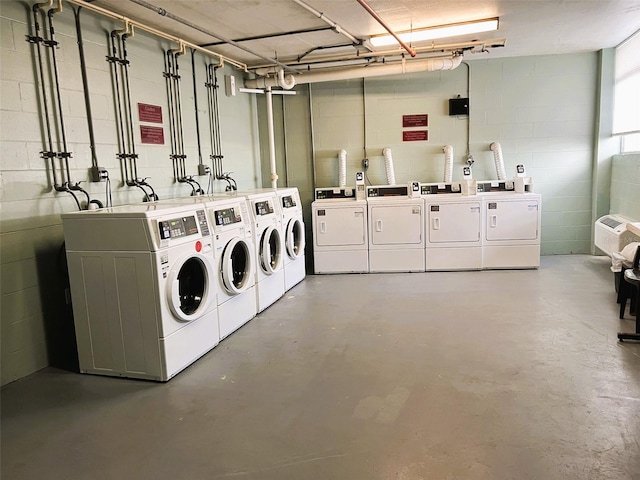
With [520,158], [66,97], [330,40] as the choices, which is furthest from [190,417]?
[520,158]

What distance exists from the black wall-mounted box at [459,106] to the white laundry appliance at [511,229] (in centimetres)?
134

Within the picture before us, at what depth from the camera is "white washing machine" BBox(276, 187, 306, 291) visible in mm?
5508

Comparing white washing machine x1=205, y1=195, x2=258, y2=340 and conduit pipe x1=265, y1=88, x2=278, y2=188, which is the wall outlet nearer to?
white washing machine x1=205, y1=195, x2=258, y2=340

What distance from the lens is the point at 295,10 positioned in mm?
4352

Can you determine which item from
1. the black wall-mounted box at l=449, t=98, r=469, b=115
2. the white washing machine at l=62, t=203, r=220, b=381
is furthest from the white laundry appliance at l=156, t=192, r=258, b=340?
the black wall-mounted box at l=449, t=98, r=469, b=115

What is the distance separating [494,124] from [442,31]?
210 cm

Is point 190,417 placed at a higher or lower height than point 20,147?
lower

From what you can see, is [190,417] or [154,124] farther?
[154,124]

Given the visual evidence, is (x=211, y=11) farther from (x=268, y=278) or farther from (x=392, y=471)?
(x=392, y=471)

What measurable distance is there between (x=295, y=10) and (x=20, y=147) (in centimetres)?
261

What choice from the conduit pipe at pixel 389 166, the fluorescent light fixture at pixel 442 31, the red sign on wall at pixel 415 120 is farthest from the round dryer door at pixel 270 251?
the red sign on wall at pixel 415 120

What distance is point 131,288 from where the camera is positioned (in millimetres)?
3252

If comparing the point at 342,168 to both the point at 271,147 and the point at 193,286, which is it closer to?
the point at 271,147

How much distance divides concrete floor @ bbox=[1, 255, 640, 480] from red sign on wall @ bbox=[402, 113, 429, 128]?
3303mm
